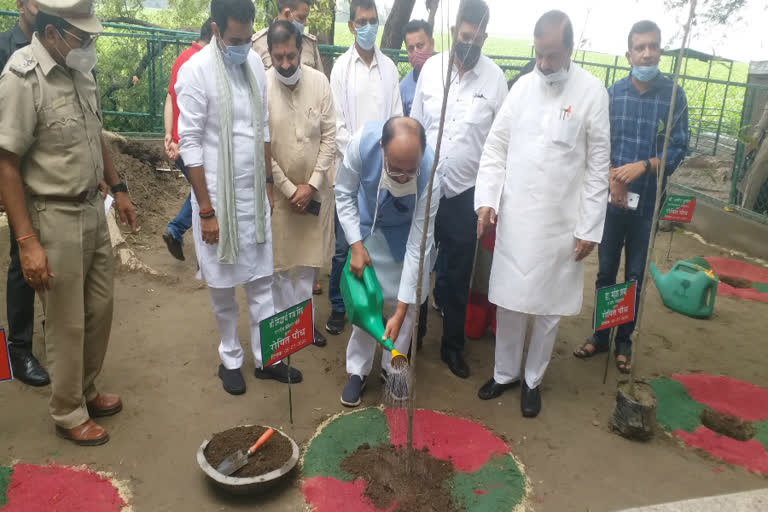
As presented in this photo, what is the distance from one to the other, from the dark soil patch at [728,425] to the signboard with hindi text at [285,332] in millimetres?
2170

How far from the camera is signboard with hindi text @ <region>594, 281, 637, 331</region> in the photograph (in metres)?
3.52

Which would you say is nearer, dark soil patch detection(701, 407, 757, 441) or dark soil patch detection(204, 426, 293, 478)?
dark soil patch detection(204, 426, 293, 478)

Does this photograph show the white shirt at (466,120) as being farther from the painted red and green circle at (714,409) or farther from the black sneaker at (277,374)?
the painted red and green circle at (714,409)

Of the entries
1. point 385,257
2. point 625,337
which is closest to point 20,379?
point 385,257

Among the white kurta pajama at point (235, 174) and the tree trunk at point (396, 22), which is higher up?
the tree trunk at point (396, 22)

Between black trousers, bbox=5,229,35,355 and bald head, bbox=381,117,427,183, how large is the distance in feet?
6.68

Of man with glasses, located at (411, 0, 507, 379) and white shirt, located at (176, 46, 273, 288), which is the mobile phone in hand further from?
man with glasses, located at (411, 0, 507, 379)

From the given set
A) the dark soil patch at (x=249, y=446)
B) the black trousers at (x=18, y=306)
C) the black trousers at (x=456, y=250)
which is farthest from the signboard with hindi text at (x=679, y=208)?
the black trousers at (x=18, y=306)

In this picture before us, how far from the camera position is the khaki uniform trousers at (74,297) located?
270 cm

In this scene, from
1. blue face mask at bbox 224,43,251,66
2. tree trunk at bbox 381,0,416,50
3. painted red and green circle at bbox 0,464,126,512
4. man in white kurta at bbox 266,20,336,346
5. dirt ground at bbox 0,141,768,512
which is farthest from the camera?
tree trunk at bbox 381,0,416,50

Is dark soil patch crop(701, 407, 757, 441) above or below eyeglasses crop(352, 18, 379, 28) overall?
below

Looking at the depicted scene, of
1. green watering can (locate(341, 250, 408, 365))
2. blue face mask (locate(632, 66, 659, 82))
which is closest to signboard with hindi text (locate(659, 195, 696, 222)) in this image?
blue face mask (locate(632, 66, 659, 82))

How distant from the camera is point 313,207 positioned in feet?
12.3

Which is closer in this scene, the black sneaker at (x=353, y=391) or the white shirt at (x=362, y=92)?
the black sneaker at (x=353, y=391)
